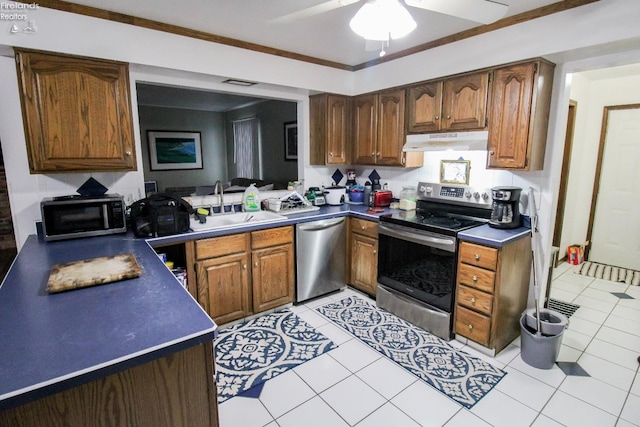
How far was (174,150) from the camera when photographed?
6.02 m

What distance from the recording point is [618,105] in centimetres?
386

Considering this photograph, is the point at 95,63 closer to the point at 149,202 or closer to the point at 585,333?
the point at 149,202

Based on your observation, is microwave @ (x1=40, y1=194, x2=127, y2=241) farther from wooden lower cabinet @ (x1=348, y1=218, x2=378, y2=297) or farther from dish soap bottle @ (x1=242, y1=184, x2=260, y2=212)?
wooden lower cabinet @ (x1=348, y1=218, x2=378, y2=297)

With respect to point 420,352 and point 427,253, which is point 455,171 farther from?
point 420,352

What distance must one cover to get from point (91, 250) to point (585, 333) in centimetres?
365

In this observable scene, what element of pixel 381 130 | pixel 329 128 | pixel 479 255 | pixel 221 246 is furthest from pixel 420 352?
pixel 329 128

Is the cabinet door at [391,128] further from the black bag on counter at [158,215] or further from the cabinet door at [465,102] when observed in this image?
the black bag on counter at [158,215]

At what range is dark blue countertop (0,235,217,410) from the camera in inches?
36.1

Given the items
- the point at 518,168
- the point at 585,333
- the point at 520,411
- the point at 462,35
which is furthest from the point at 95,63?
the point at 585,333

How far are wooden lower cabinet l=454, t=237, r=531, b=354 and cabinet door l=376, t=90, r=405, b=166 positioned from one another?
1220 millimetres

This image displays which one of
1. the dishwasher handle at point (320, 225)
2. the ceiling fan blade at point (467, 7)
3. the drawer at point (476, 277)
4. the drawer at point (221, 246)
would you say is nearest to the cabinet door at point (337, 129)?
the dishwasher handle at point (320, 225)

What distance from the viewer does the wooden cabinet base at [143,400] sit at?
95 cm

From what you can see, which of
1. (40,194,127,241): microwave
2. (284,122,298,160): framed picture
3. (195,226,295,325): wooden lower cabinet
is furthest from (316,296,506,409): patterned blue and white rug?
(284,122,298,160): framed picture

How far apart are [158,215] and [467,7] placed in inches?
86.6
